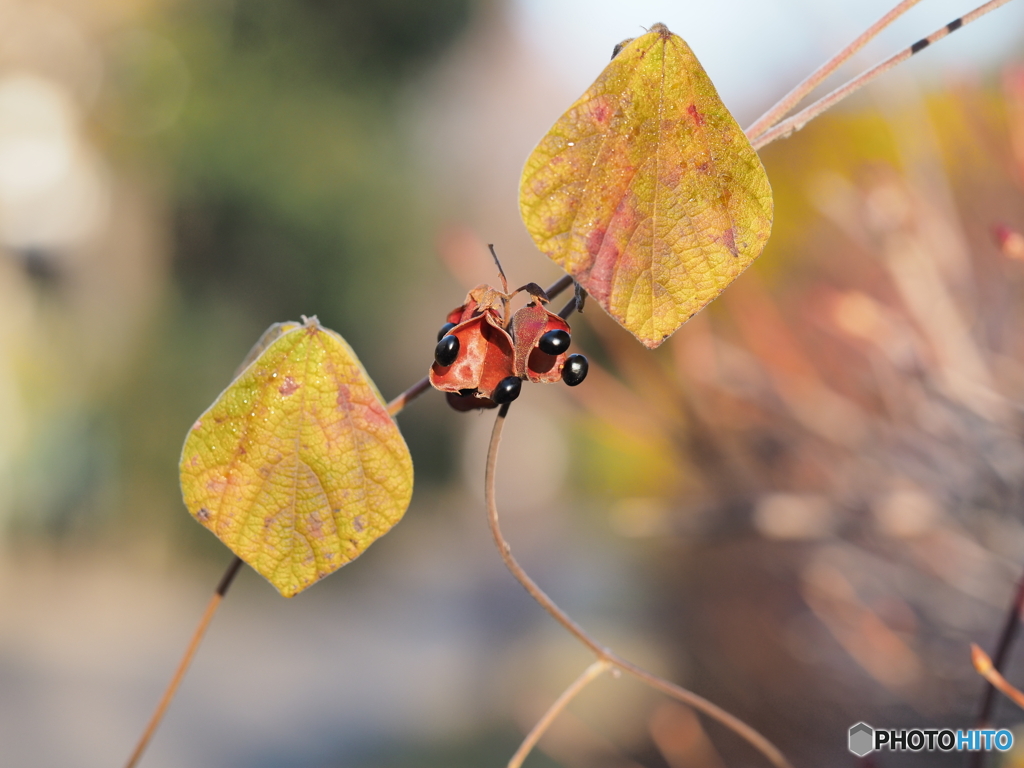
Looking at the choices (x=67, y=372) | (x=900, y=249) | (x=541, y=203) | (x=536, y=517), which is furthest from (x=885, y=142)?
(x=536, y=517)

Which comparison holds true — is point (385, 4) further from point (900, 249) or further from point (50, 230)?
point (900, 249)

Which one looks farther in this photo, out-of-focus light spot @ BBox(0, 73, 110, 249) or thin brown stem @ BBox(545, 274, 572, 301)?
out-of-focus light spot @ BBox(0, 73, 110, 249)

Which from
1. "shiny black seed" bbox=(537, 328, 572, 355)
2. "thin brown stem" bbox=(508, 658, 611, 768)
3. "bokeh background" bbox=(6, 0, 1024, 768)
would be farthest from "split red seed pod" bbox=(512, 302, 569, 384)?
"bokeh background" bbox=(6, 0, 1024, 768)

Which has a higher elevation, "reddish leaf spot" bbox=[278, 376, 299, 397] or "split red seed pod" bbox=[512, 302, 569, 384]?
"reddish leaf spot" bbox=[278, 376, 299, 397]

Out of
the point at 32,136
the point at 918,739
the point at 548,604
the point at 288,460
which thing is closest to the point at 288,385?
the point at 288,460

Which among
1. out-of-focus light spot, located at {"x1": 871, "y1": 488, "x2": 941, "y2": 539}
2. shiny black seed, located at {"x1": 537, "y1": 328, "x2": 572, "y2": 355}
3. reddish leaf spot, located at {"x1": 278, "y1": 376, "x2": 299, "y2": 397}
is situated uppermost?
reddish leaf spot, located at {"x1": 278, "y1": 376, "x2": 299, "y2": 397}

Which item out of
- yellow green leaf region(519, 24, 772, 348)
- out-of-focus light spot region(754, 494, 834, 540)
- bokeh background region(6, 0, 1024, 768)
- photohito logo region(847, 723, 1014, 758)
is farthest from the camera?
bokeh background region(6, 0, 1024, 768)

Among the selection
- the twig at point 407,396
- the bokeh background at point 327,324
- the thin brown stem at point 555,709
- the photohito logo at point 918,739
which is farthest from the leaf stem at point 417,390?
the bokeh background at point 327,324

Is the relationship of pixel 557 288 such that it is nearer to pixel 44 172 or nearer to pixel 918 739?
pixel 918 739

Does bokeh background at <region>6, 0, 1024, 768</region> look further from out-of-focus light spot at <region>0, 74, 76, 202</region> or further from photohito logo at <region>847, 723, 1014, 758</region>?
photohito logo at <region>847, 723, 1014, 758</region>
